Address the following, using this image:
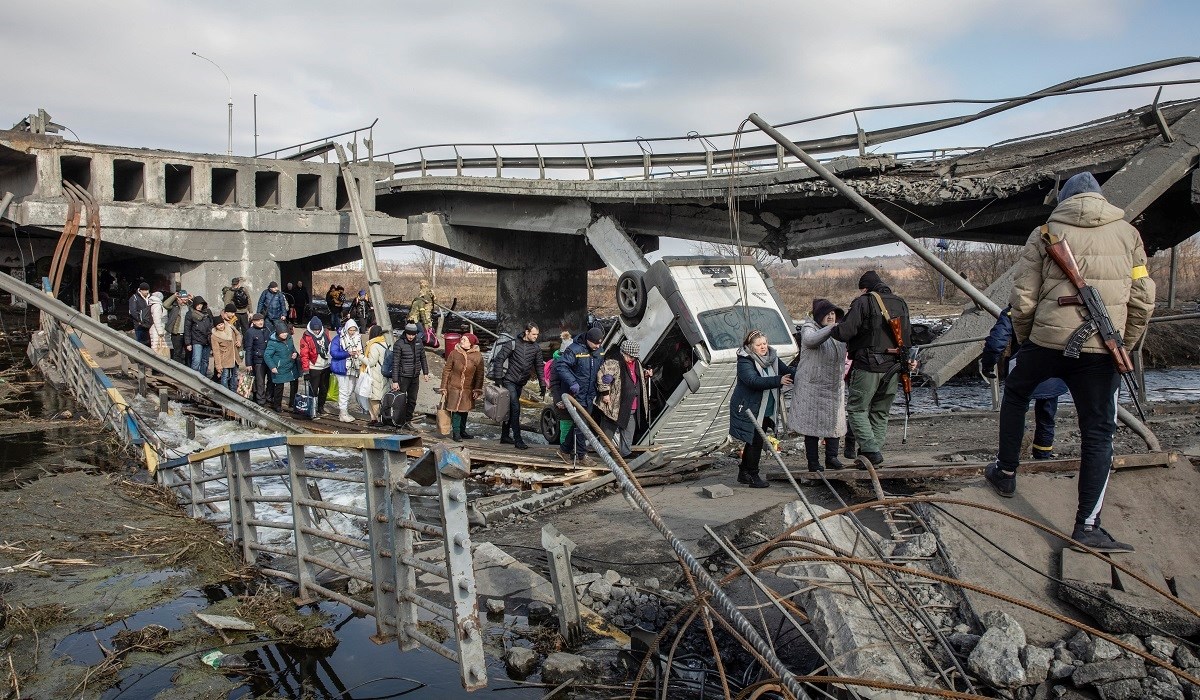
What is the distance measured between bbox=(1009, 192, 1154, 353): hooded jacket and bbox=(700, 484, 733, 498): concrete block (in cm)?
338

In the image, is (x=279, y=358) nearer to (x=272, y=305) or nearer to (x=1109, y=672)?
(x=272, y=305)

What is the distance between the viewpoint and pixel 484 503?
868 centimetres

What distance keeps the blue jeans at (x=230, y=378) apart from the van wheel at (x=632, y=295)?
23.8 feet

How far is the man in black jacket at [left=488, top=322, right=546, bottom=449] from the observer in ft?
41.3

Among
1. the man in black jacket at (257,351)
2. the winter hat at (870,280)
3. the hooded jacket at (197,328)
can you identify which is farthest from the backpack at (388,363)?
the winter hat at (870,280)

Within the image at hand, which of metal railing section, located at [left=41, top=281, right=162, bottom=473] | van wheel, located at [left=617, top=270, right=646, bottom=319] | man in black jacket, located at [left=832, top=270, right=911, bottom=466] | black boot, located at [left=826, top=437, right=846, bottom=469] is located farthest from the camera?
van wheel, located at [left=617, top=270, right=646, bottom=319]

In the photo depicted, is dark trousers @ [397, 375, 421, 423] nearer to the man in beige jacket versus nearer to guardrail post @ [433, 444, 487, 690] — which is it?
guardrail post @ [433, 444, 487, 690]

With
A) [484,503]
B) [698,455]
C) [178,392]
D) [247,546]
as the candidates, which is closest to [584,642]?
[247,546]

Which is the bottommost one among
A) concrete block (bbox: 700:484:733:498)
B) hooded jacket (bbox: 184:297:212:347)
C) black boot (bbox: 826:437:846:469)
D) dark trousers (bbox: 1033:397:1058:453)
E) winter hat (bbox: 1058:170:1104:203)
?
concrete block (bbox: 700:484:733:498)

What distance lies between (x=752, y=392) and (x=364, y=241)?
1821cm

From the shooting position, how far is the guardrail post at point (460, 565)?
4.06 metres

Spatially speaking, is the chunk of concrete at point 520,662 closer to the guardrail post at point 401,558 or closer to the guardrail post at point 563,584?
the guardrail post at point 563,584

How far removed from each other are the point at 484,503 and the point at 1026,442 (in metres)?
5.28

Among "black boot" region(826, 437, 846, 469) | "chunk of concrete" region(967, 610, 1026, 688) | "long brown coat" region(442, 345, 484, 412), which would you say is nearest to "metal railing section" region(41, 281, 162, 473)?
"long brown coat" region(442, 345, 484, 412)
